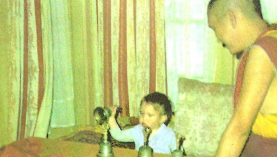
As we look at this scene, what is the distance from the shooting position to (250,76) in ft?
4.03

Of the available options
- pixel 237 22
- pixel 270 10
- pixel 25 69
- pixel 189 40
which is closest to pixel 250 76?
pixel 237 22

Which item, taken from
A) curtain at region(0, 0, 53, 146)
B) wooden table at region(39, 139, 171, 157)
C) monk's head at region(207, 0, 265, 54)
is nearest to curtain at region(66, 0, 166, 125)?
curtain at region(0, 0, 53, 146)

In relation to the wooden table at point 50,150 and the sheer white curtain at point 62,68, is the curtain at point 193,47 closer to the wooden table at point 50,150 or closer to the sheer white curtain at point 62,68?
the sheer white curtain at point 62,68

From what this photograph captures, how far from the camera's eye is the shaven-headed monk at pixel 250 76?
4.03ft

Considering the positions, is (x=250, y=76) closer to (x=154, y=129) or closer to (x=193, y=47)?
(x=154, y=129)

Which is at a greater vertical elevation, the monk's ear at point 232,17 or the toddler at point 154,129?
the monk's ear at point 232,17

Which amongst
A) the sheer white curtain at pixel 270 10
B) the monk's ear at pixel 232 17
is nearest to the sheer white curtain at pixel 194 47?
the sheer white curtain at pixel 270 10

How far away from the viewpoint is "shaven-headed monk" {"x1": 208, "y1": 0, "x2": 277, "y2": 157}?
1229 millimetres

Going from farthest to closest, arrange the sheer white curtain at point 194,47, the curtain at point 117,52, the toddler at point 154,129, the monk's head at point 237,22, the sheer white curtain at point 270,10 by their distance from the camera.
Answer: the curtain at point 117,52 → the sheer white curtain at point 194,47 → the sheer white curtain at point 270,10 → the toddler at point 154,129 → the monk's head at point 237,22

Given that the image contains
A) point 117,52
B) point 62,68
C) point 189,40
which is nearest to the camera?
point 189,40

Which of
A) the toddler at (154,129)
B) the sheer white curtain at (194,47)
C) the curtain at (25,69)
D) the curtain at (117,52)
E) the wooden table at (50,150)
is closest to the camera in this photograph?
the wooden table at (50,150)

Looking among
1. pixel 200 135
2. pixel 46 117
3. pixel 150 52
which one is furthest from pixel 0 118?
pixel 200 135

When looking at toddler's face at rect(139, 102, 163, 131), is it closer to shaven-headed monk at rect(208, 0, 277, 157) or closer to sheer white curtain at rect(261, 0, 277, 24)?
shaven-headed monk at rect(208, 0, 277, 157)

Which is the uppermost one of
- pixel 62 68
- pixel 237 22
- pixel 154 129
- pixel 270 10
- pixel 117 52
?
pixel 270 10
